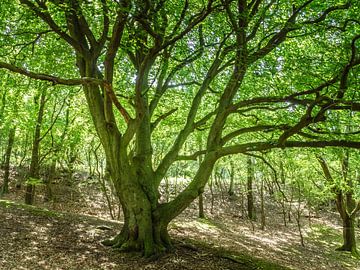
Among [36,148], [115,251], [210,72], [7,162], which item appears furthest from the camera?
[7,162]

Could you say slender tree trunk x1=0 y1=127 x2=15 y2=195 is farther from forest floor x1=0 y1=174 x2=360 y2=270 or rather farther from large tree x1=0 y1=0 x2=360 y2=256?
large tree x1=0 y1=0 x2=360 y2=256

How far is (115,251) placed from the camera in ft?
32.1

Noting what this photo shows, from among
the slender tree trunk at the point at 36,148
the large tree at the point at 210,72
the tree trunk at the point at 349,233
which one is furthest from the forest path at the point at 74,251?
the tree trunk at the point at 349,233

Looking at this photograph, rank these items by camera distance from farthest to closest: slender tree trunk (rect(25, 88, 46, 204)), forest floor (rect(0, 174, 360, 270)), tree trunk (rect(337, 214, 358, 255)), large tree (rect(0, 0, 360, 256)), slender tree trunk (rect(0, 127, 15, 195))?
slender tree trunk (rect(0, 127, 15, 195))
tree trunk (rect(337, 214, 358, 255))
slender tree trunk (rect(25, 88, 46, 204))
forest floor (rect(0, 174, 360, 270))
large tree (rect(0, 0, 360, 256))

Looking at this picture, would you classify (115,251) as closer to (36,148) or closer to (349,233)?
(36,148)

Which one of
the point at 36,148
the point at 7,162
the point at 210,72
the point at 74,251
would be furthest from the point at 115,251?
the point at 7,162

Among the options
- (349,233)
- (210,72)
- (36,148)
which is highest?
(210,72)

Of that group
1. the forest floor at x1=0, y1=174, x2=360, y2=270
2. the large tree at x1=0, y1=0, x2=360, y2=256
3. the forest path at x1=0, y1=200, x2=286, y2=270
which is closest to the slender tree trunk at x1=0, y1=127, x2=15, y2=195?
the forest floor at x1=0, y1=174, x2=360, y2=270

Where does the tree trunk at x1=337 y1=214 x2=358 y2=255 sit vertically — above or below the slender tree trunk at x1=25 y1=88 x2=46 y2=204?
below

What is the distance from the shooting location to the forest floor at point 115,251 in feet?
29.6

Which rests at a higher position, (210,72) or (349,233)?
(210,72)

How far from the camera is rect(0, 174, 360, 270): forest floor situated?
901cm

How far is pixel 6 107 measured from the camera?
18375 millimetres

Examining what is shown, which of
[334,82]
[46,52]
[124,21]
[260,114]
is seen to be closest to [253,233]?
[260,114]
